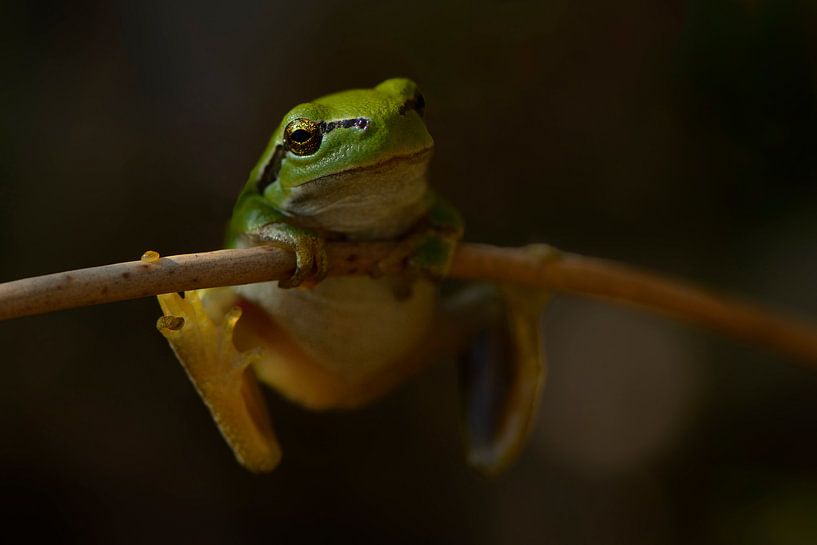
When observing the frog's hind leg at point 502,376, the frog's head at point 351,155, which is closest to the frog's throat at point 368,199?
the frog's head at point 351,155

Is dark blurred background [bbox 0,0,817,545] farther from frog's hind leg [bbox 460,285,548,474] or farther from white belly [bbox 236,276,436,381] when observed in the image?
white belly [bbox 236,276,436,381]

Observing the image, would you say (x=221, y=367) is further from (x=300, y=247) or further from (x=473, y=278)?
(x=473, y=278)

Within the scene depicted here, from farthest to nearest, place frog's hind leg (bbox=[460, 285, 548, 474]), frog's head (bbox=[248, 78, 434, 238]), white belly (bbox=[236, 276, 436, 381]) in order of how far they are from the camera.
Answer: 1. frog's hind leg (bbox=[460, 285, 548, 474])
2. white belly (bbox=[236, 276, 436, 381])
3. frog's head (bbox=[248, 78, 434, 238])

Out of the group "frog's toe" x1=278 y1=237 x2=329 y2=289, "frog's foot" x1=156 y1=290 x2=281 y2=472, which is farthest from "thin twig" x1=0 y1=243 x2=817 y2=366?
"frog's foot" x1=156 y1=290 x2=281 y2=472

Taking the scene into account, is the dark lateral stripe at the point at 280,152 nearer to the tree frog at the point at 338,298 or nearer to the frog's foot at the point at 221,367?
the tree frog at the point at 338,298

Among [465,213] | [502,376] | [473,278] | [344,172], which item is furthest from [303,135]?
[465,213]
